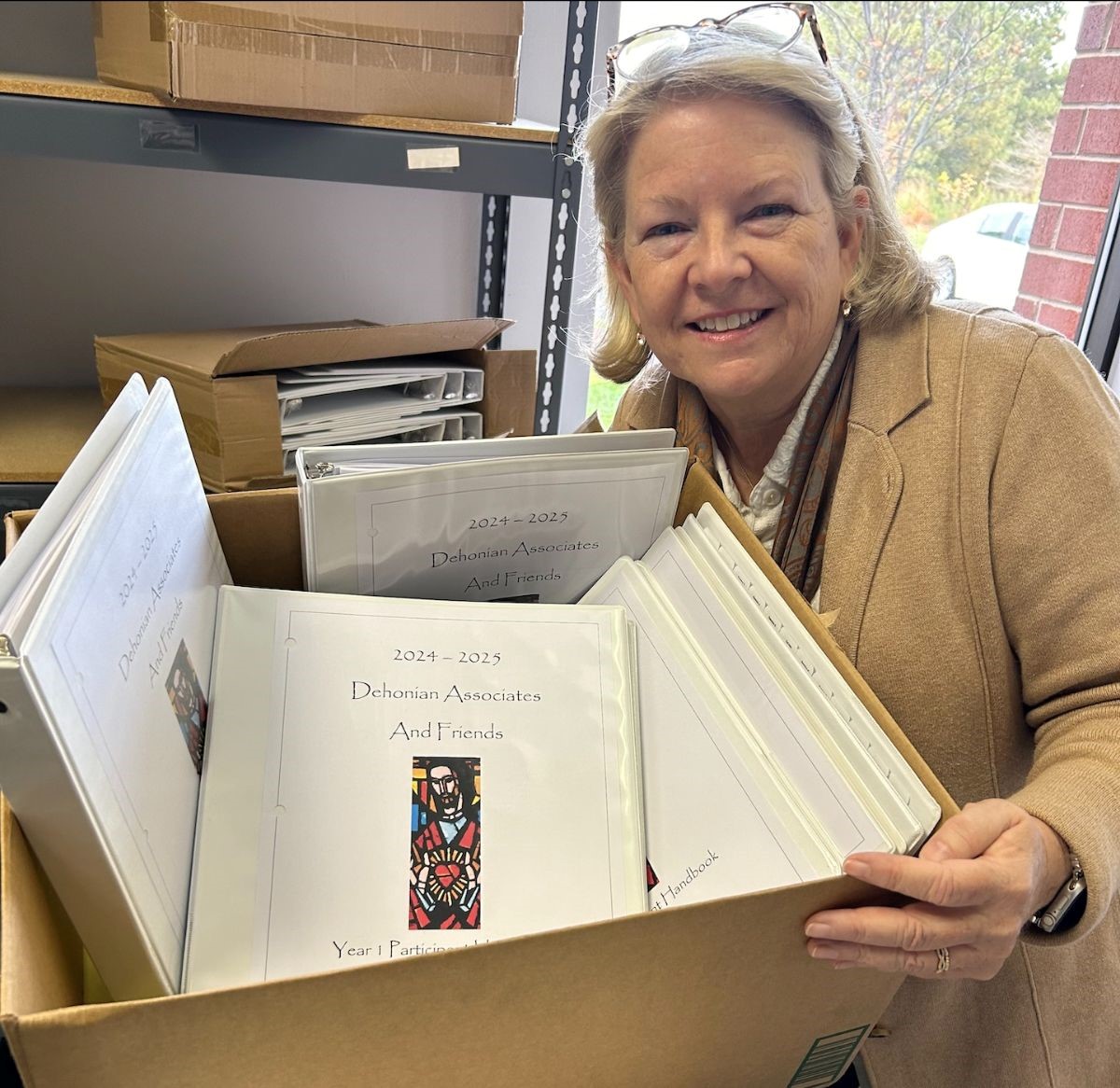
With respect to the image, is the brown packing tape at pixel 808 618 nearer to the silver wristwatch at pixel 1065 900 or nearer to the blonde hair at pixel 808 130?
the silver wristwatch at pixel 1065 900

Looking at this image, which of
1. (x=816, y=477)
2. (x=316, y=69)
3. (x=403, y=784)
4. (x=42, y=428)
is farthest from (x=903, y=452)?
(x=42, y=428)

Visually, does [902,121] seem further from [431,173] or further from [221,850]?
[221,850]

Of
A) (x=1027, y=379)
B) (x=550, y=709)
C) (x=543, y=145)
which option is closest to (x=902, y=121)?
(x=543, y=145)

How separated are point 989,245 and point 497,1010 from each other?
1.94 metres

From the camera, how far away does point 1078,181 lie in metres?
1.81

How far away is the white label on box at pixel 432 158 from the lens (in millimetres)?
1189

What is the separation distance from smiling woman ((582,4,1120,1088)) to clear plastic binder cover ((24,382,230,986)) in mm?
525

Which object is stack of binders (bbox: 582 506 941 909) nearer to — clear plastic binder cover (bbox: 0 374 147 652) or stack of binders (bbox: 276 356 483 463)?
clear plastic binder cover (bbox: 0 374 147 652)

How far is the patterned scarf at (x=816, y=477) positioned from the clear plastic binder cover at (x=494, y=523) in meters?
0.17

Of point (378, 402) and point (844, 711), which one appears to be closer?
point (844, 711)

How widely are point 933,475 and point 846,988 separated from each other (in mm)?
456

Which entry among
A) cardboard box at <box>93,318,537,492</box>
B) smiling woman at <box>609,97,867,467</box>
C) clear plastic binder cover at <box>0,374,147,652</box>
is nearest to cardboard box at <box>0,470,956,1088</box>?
clear plastic binder cover at <box>0,374,147,652</box>

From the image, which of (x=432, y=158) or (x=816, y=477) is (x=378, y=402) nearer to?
(x=432, y=158)

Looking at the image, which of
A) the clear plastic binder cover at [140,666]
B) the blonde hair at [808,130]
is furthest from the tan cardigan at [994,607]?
the clear plastic binder cover at [140,666]
